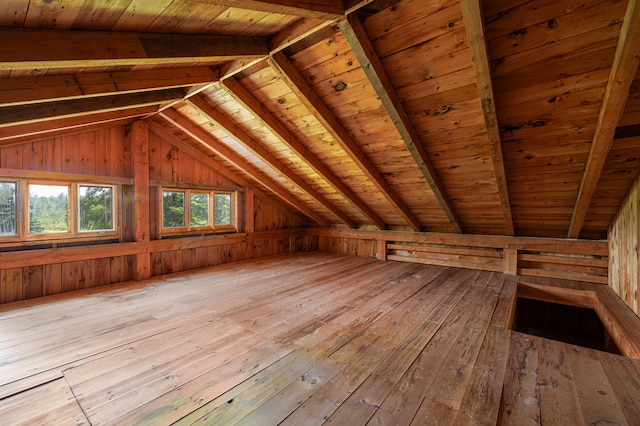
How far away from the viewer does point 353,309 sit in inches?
104

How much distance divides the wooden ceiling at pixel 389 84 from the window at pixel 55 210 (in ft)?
1.86

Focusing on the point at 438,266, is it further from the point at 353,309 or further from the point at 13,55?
the point at 13,55

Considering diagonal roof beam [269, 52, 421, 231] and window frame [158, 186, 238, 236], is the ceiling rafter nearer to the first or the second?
diagonal roof beam [269, 52, 421, 231]

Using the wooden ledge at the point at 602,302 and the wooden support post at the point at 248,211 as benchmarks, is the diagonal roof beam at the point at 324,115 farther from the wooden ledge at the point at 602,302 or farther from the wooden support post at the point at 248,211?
the wooden support post at the point at 248,211

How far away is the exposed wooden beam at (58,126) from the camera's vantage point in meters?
2.51

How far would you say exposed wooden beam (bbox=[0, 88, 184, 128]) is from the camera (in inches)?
82.9

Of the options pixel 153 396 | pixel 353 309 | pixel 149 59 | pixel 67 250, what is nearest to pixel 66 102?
pixel 149 59

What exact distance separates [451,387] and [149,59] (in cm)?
269

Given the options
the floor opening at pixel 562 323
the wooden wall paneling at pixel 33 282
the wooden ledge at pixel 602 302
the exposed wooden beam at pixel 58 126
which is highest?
the exposed wooden beam at pixel 58 126

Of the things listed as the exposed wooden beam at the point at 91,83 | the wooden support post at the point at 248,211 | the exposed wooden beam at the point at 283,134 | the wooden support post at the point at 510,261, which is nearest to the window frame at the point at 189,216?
the wooden support post at the point at 248,211

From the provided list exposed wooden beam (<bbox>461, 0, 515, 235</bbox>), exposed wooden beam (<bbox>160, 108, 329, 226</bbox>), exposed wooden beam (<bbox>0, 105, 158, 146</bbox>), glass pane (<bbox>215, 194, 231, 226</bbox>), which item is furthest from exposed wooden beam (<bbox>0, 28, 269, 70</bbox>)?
glass pane (<bbox>215, 194, 231, 226</bbox>)

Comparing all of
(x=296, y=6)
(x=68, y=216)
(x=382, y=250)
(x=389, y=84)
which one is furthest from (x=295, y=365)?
(x=382, y=250)

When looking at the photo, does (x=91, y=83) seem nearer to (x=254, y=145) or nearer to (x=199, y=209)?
(x=254, y=145)

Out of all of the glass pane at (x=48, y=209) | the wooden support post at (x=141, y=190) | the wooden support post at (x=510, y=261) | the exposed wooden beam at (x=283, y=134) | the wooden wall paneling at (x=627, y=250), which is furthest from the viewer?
the wooden support post at (x=510, y=261)
